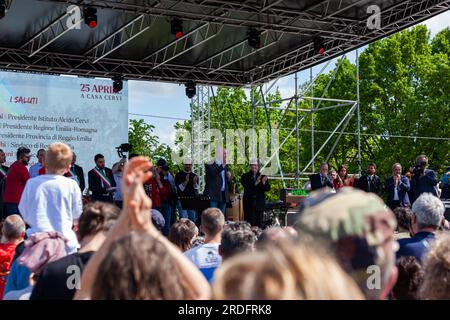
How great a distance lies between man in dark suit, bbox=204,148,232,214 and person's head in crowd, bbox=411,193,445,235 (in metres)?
8.84

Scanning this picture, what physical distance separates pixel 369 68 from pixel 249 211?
27555 millimetres

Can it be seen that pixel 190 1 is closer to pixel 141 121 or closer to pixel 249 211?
pixel 249 211

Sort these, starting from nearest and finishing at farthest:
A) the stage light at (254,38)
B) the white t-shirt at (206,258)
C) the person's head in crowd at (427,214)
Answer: the person's head in crowd at (427,214) → the white t-shirt at (206,258) → the stage light at (254,38)

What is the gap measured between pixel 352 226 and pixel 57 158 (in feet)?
12.0

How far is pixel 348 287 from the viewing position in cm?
144

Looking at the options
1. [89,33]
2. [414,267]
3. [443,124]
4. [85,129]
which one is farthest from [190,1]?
[443,124]

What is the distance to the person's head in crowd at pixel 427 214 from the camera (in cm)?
437

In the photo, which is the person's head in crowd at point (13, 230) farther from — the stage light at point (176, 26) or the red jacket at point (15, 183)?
the stage light at point (176, 26)

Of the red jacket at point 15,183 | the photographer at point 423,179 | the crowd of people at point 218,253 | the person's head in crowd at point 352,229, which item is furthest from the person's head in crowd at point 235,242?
the photographer at point 423,179

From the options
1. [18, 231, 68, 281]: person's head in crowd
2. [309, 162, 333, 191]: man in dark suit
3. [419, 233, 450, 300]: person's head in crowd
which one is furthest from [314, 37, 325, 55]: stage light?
[419, 233, 450, 300]: person's head in crowd

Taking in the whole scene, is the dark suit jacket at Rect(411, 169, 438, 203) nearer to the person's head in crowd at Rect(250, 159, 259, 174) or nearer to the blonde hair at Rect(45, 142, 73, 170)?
the person's head in crowd at Rect(250, 159, 259, 174)

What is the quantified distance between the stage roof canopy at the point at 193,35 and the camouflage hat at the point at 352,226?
9936mm

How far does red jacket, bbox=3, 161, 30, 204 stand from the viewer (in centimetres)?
1034

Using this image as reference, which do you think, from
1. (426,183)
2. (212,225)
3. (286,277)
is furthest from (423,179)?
(286,277)
